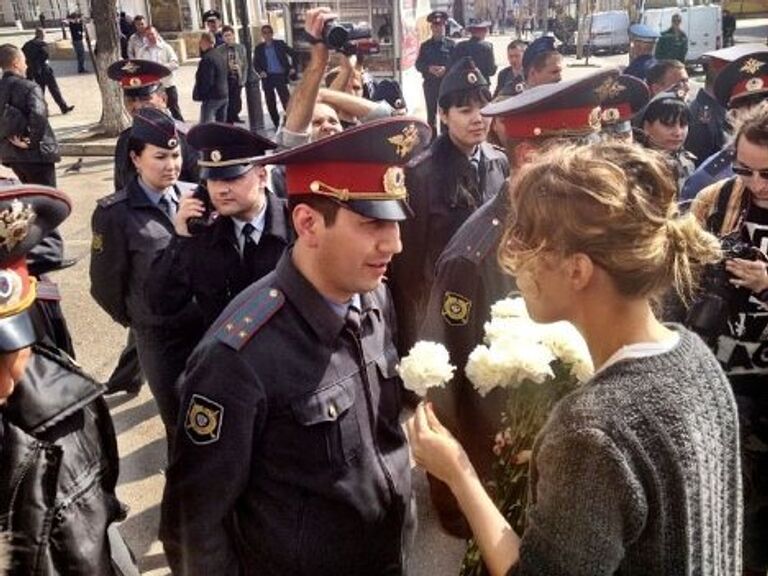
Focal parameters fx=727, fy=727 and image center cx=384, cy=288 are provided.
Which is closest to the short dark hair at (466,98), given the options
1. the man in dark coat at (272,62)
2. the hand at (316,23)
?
the hand at (316,23)

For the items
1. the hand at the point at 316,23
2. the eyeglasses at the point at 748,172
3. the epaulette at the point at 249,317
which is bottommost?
the epaulette at the point at 249,317

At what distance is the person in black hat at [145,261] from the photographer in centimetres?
387

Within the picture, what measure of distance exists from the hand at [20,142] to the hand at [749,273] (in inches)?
273

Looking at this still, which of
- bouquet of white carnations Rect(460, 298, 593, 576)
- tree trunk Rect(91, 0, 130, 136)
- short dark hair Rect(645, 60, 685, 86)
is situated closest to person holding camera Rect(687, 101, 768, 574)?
bouquet of white carnations Rect(460, 298, 593, 576)

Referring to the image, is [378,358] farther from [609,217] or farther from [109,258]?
[109,258]

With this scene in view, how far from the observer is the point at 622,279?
5.06 feet

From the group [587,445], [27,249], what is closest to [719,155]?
[587,445]

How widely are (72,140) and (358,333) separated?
12.9 metres

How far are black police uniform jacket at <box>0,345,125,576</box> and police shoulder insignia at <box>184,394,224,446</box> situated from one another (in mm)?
374

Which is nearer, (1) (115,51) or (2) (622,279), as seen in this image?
(2) (622,279)

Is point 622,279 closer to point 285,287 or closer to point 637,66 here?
point 285,287

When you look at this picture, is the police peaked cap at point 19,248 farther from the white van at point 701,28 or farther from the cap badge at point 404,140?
the white van at point 701,28

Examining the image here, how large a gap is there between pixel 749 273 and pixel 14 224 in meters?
2.71

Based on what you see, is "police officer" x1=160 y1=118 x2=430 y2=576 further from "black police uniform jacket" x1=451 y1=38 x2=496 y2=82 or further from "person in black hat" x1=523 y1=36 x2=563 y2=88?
"black police uniform jacket" x1=451 y1=38 x2=496 y2=82
